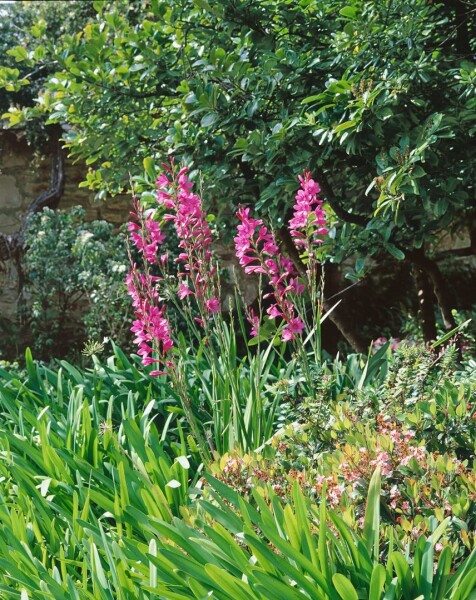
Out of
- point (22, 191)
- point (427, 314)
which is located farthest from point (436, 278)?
point (22, 191)

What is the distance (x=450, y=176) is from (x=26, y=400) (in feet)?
6.39

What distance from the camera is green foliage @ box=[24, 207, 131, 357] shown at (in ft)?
20.3

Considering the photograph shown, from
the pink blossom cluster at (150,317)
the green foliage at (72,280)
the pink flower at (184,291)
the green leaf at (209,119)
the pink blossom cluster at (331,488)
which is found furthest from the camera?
the green foliage at (72,280)

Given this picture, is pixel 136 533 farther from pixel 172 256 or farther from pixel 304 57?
pixel 172 256

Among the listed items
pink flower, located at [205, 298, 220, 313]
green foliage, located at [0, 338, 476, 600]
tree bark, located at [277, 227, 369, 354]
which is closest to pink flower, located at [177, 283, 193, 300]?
pink flower, located at [205, 298, 220, 313]

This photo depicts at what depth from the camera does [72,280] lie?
6609mm

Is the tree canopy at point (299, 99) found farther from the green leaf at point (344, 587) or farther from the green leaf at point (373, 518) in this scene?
the green leaf at point (344, 587)

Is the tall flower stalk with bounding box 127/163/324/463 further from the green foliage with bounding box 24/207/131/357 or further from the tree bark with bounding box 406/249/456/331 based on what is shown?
the green foliage with bounding box 24/207/131/357

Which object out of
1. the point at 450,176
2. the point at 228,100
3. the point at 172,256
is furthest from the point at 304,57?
the point at 172,256

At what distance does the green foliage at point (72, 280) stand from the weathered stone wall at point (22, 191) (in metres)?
0.29

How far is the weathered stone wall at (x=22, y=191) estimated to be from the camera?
7484 millimetres

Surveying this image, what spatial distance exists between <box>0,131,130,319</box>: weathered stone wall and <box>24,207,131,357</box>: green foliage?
292mm

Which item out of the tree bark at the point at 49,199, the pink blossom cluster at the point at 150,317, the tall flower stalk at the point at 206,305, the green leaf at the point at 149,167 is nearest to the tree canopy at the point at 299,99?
the green leaf at the point at 149,167

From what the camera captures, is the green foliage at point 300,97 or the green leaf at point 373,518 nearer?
the green leaf at point 373,518
